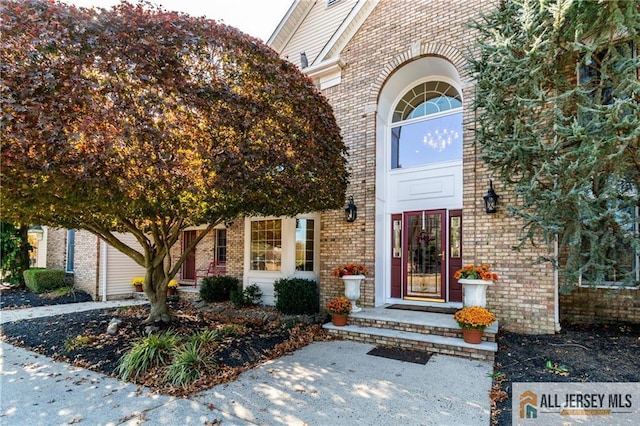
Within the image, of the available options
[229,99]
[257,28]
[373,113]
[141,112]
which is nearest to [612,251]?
[373,113]

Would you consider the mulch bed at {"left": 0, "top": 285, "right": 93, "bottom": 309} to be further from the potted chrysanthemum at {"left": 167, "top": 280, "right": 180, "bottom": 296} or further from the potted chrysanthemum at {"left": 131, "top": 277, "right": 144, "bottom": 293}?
the potted chrysanthemum at {"left": 167, "top": 280, "right": 180, "bottom": 296}

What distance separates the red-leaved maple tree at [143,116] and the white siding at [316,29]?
514cm

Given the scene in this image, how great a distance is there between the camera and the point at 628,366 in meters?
4.54

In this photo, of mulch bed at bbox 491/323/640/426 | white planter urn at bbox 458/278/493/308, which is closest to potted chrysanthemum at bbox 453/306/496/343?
white planter urn at bbox 458/278/493/308

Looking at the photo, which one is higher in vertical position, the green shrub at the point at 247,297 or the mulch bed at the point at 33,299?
the green shrub at the point at 247,297

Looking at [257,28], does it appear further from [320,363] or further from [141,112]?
[320,363]

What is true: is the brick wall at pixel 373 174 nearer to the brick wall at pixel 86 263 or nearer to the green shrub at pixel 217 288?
the green shrub at pixel 217 288

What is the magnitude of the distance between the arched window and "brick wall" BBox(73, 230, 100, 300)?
407 inches

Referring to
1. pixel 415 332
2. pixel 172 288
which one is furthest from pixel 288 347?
pixel 172 288

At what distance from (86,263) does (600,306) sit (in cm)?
1463

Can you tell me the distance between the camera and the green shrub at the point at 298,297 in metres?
8.22

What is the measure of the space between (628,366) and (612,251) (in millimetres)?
1595

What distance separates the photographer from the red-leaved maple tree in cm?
388

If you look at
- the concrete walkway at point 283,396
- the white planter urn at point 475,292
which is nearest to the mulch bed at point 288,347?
the concrete walkway at point 283,396
